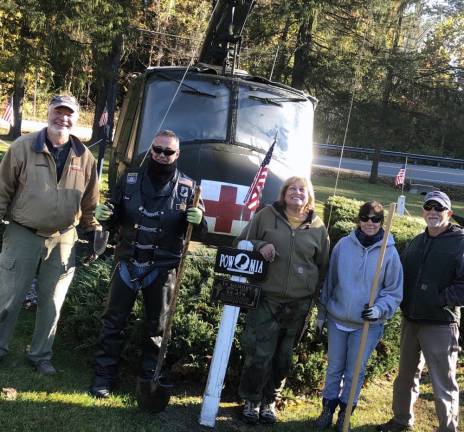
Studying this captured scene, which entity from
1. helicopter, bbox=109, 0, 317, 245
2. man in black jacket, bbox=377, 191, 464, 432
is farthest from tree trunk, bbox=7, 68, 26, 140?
man in black jacket, bbox=377, 191, 464, 432

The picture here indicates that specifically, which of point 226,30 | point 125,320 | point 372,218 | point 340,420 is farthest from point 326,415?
point 226,30

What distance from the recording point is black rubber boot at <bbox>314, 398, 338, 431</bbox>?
13.6 feet

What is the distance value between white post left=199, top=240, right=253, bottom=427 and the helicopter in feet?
5.99

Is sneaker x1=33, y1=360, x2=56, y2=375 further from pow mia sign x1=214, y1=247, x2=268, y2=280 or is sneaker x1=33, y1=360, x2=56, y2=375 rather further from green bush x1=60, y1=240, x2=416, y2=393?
pow mia sign x1=214, y1=247, x2=268, y2=280

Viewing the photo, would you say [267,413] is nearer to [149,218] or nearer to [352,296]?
[352,296]

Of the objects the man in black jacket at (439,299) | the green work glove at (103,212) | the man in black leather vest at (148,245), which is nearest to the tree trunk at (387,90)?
the man in black jacket at (439,299)

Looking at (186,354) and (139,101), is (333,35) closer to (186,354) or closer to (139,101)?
(139,101)

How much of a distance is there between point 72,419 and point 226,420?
1.11 m

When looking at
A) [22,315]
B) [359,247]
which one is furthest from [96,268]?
[359,247]

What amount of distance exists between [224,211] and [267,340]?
1.88 m

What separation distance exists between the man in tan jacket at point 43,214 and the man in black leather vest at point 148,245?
1.26 ft

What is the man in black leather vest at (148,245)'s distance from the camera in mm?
3891

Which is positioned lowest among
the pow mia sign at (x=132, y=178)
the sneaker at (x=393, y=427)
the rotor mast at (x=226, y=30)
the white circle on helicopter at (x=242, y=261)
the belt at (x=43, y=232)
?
the sneaker at (x=393, y=427)

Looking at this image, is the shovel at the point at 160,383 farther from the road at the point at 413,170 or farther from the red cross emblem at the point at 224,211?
the road at the point at 413,170
